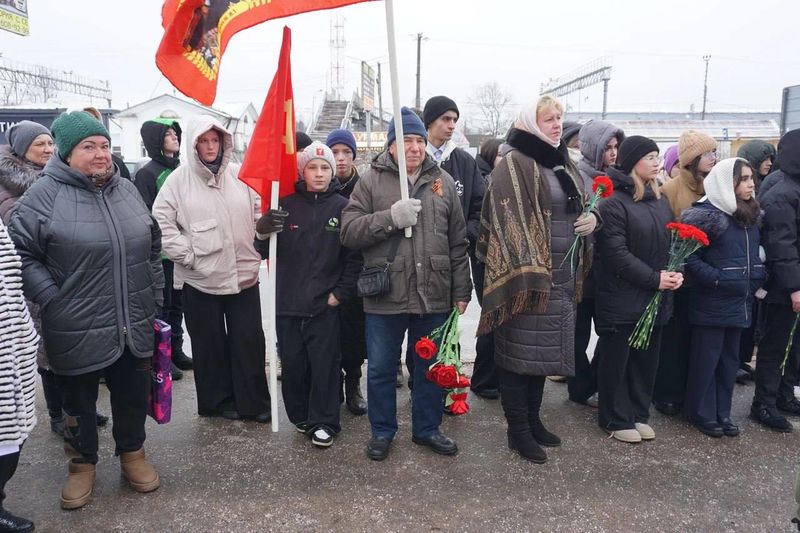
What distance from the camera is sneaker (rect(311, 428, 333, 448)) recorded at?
12.5 feet

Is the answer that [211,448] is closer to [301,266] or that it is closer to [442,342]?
[301,266]

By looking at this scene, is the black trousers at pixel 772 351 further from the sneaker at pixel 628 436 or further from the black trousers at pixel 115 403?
the black trousers at pixel 115 403

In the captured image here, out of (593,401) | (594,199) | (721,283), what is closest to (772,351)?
(721,283)

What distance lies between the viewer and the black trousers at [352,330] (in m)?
4.36

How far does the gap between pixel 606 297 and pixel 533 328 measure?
0.70 meters

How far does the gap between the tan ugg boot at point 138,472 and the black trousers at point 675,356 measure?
3.58m

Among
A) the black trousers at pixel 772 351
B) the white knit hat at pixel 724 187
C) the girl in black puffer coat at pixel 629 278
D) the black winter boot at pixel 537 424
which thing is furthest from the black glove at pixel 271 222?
the black trousers at pixel 772 351

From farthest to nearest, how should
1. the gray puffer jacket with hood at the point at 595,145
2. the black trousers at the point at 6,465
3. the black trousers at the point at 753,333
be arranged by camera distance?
the gray puffer jacket with hood at the point at 595,145
the black trousers at the point at 753,333
the black trousers at the point at 6,465

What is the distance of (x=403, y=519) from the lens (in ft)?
9.98

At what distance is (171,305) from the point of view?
5285mm

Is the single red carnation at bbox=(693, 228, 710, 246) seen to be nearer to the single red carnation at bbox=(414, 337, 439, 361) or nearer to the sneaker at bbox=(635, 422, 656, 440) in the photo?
the sneaker at bbox=(635, 422, 656, 440)

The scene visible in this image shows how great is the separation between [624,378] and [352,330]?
6.43 feet

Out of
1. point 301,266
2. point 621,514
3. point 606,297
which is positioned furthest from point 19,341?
point 606,297

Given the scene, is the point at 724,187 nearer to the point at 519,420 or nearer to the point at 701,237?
the point at 701,237
